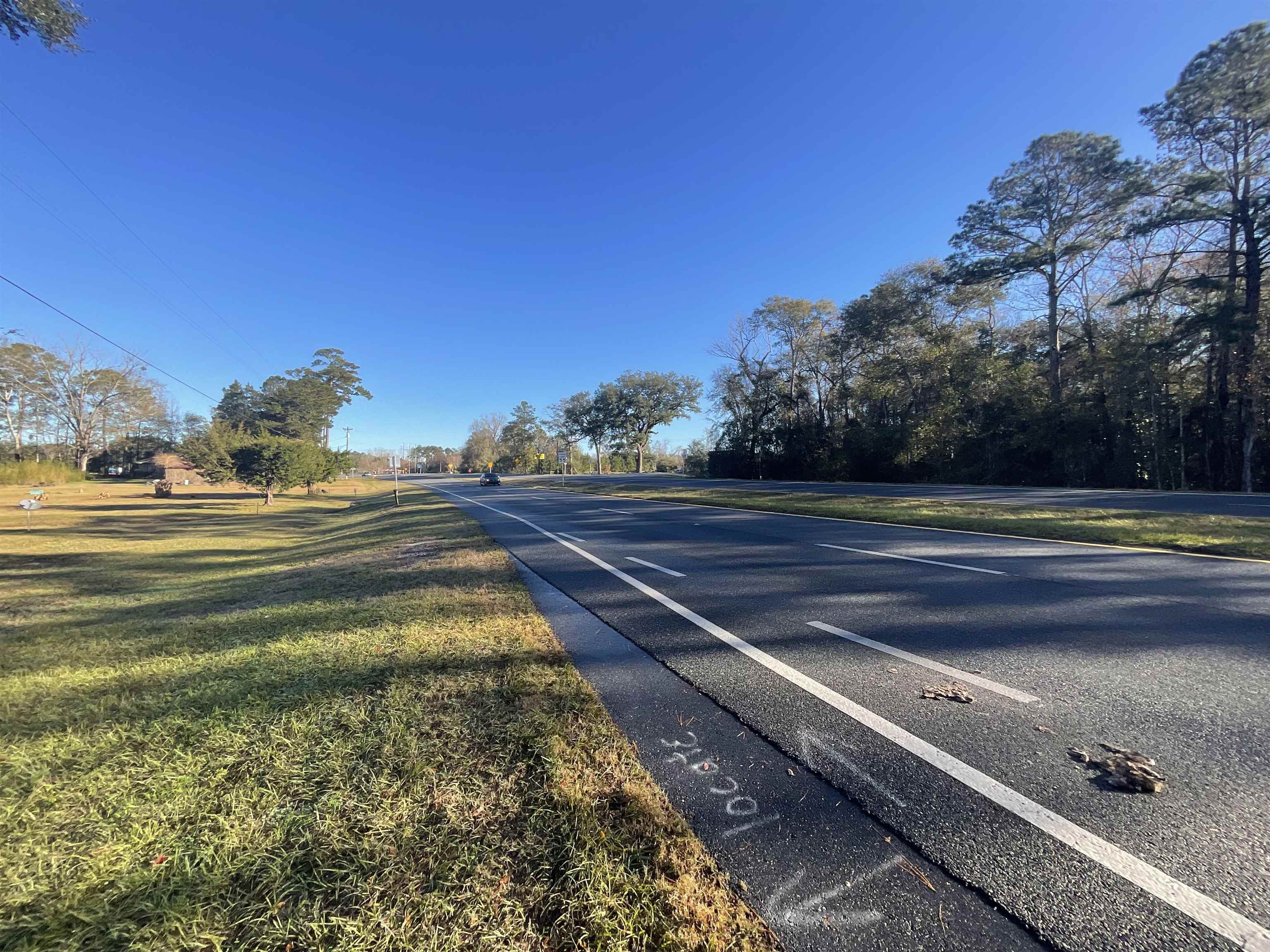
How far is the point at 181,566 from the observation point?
11414 mm

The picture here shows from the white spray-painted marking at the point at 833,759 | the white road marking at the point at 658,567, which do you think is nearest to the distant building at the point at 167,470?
the white road marking at the point at 658,567

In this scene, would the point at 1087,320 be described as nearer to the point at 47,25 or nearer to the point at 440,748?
the point at 440,748

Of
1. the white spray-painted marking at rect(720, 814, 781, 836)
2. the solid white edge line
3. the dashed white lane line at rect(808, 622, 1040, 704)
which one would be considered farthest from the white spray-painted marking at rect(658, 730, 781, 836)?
the dashed white lane line at rect(808, 622, 1040, 704)

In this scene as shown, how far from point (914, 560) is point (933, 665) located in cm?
410

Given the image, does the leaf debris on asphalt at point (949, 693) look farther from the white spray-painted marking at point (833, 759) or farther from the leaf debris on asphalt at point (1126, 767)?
the white spray-painted marking at point (833, 759)

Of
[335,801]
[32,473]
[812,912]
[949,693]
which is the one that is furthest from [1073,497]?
[32,473]

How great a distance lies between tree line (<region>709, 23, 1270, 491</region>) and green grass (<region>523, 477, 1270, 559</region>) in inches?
569

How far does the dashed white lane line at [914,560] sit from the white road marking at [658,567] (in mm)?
2999

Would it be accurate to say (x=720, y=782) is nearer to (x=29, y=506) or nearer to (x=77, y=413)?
(x=29, y=506)

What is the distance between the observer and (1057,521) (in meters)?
10.1

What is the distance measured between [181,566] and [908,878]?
49.9 feet

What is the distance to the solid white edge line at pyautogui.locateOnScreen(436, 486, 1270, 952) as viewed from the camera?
5.09 ft

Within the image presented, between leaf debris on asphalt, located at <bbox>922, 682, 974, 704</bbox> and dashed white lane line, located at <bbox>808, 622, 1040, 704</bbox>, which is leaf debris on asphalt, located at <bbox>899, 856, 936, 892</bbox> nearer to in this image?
leaf debris on asphalt, located at <bbox>922, 682, 974, 704</bbox>

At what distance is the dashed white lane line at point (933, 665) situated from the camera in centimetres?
312
